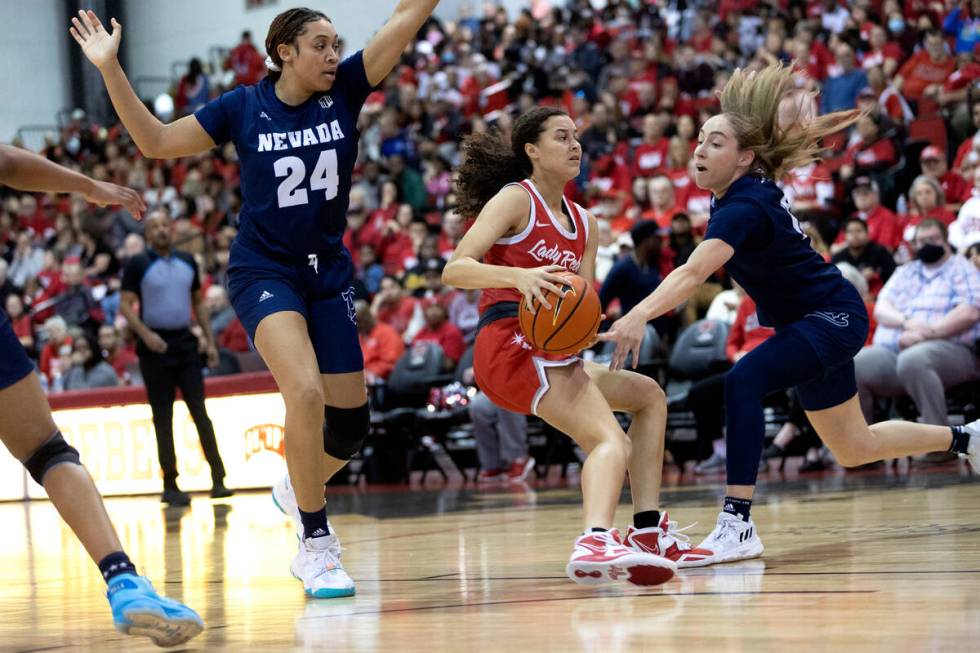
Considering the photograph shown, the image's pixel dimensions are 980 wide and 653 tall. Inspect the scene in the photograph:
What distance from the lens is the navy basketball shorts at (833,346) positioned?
4867 mm

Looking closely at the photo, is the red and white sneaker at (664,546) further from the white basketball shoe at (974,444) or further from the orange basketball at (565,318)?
the white basketball shoe at (974,444)

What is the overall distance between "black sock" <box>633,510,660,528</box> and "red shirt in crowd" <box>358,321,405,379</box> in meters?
7.19

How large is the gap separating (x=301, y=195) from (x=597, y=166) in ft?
33.8

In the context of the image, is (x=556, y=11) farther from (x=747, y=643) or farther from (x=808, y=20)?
(x=747, y=643)

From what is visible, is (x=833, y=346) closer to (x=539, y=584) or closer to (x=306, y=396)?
(x=539, y=584)

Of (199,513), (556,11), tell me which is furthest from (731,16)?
(199,513)

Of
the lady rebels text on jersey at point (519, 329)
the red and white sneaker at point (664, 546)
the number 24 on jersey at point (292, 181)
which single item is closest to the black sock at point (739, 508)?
the red and white sneaker at point (664, 546)

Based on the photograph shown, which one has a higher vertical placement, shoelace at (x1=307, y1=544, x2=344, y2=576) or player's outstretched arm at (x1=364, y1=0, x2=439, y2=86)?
player's outstretched arm at (x1=364, y1=0, x2=439, y2=86)

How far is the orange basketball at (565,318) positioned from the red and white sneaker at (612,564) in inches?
25.3

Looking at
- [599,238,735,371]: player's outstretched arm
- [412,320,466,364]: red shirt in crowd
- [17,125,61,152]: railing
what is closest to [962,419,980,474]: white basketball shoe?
[599,238,735,371]: player's outstretched arm

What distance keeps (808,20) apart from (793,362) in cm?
1068

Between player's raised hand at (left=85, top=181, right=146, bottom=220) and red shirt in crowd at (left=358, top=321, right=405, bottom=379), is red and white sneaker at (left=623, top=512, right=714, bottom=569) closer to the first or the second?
player's raised hand at (left=85, top=181, right=146, bottom=220)

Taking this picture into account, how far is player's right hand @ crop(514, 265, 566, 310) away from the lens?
413 centimetres

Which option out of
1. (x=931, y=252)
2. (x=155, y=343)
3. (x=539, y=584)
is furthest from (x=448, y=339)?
(x=539, y=584)
